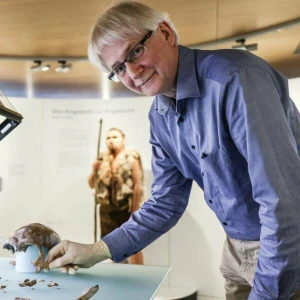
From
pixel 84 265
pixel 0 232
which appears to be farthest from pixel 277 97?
pixel 0 232

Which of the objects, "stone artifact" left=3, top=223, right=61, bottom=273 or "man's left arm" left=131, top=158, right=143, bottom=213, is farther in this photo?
"man's left arm" left=131, top=158, right=143, bottom=213

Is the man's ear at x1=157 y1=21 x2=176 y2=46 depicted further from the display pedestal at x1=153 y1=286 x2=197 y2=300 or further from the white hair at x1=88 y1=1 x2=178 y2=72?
the display pedestal at x1=153 y1=286 x2=197 y2=300

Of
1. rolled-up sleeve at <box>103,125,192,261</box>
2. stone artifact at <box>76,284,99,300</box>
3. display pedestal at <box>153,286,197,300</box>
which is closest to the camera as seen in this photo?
stone artifact at <box>76,284,99,300</box>

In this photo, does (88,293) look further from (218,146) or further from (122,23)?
(122,23)

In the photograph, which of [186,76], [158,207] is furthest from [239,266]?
[186,76]

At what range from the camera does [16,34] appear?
3.41 meters

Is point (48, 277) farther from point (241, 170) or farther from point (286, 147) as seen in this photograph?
point (286, 147)

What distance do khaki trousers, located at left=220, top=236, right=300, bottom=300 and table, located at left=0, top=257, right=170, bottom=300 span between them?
28 centimetres

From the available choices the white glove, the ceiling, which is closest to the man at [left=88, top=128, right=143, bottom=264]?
the ceiling

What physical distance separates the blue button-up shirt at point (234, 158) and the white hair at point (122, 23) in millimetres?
169

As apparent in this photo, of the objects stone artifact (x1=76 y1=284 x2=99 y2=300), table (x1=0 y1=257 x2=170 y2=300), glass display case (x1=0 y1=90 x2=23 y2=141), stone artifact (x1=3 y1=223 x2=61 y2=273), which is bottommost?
table (x1=0 y1=257 x2=170 y2=300)

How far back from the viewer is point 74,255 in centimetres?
174

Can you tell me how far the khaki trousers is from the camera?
1.67m

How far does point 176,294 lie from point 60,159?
2.01 metres
